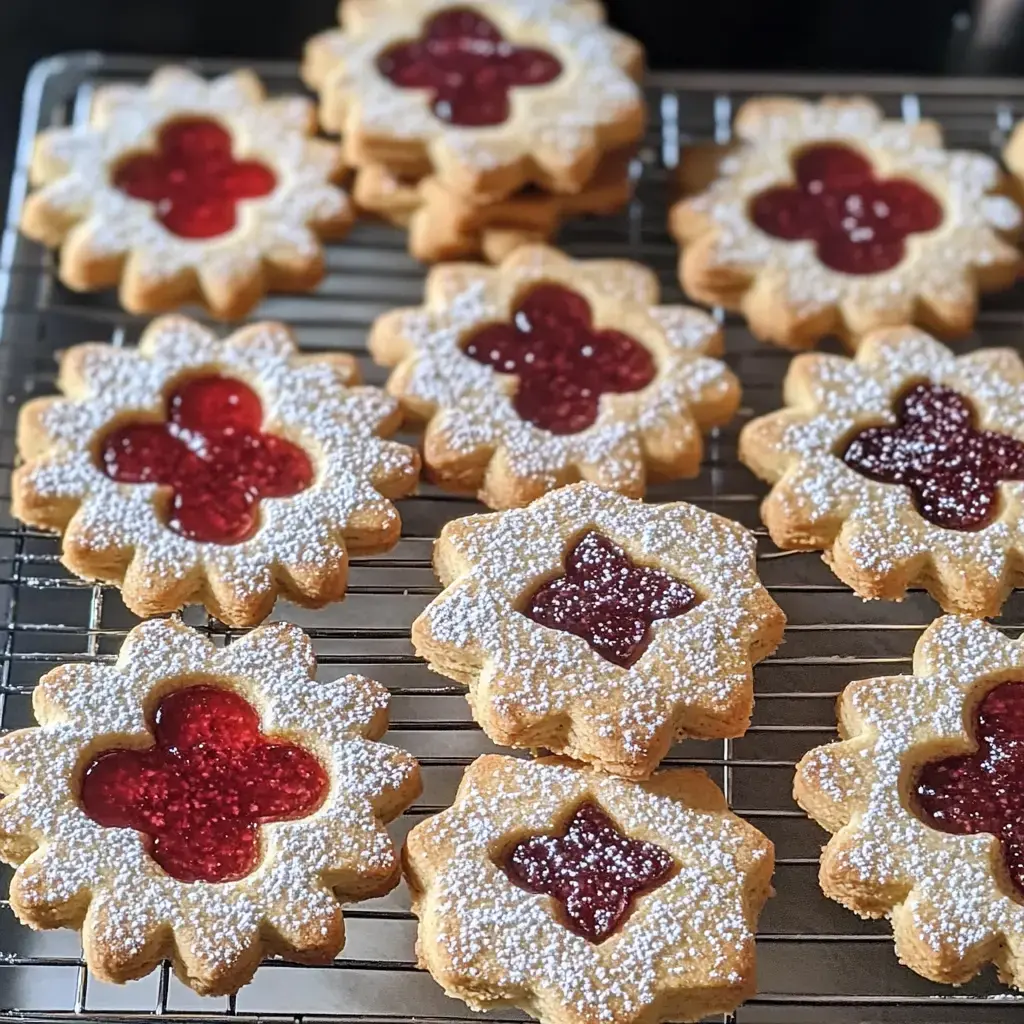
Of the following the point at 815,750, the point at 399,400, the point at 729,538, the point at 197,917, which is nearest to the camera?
the point at 197,917

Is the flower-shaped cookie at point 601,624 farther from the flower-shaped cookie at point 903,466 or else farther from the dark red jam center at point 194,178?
the dark red jam center at point 194,178

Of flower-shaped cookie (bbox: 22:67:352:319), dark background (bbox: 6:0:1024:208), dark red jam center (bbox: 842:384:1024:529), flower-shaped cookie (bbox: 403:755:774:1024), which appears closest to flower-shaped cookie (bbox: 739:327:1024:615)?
dark red jam center (bbox: 842:384:1024:529)

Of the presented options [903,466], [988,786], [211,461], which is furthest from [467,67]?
[988,786]

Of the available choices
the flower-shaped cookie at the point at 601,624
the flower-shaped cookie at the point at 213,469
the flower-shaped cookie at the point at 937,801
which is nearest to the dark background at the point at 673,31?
the flower-shaped cookie at the point at 213,469

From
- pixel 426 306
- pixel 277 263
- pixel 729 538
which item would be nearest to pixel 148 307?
pixel 277 263

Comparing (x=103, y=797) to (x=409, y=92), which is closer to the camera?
(x=103, y=797)

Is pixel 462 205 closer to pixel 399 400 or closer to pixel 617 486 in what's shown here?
pixel 399 400

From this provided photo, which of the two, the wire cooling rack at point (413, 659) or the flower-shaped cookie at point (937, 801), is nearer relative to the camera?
the flower-shaped cookie at point (937, 801)
